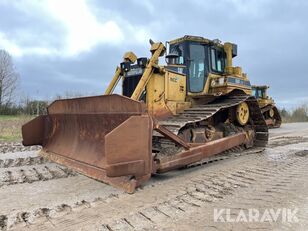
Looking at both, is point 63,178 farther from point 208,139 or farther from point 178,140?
point 208,139

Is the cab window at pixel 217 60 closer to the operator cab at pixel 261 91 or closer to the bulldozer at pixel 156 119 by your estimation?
the bulldozer at pixel 156 119

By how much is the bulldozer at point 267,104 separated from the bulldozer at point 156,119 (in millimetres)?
11296

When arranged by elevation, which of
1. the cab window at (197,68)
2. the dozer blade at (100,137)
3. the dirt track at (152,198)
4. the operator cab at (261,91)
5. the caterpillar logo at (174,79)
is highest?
the operator cab at (261,91)

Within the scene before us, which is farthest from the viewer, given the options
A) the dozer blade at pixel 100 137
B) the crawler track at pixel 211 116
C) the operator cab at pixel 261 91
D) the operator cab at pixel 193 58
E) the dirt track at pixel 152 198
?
the operator cab at pixel 261 91

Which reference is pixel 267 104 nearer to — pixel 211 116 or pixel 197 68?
pixel 197 68

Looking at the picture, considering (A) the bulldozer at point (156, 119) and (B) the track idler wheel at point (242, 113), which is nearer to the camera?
(A) the bulldozer at point (156, 119)

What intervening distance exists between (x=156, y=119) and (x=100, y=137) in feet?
3.05

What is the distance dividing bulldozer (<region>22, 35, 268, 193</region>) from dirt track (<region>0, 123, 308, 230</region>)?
235 millimetres

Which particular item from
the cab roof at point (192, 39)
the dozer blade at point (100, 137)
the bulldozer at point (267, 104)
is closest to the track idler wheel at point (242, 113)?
the cab roof at point (192, 39)

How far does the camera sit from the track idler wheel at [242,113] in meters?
7.26

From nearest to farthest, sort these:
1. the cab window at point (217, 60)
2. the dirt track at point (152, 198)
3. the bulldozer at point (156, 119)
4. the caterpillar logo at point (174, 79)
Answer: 1. the dirt track at point (152, 198)
2. the bulldozer at point (156, 119)
3. the caterpillar logo at point (174, 79)
4. the cab window at point (217, 60)

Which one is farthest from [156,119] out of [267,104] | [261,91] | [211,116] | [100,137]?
[261,91]

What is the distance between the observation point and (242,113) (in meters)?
7.46

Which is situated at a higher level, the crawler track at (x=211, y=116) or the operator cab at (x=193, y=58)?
the operator cab at (x=193, y=58)
